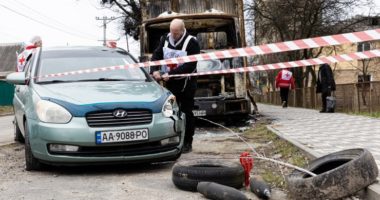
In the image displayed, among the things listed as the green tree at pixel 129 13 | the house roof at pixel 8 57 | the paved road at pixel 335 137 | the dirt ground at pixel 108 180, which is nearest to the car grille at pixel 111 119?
the dirt ground at pixel 108 180

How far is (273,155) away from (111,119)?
2.63 metres

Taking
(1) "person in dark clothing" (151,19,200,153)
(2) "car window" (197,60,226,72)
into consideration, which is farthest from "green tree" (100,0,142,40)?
(1) "person in dark clothing" (151,19,200,153)

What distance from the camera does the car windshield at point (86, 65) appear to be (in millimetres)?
6680

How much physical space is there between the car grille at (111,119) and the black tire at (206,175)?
908 mm

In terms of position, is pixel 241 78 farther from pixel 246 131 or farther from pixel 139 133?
pixel 139 133

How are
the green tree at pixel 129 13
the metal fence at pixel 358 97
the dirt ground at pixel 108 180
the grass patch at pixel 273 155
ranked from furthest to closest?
1. the green tree at pixel 129 13
2. the metal fence at pixel 358 97
3. the grass patch at pixel 273 155
4. the dirt ground at pixel 108 180

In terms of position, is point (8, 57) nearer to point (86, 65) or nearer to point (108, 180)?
point (86, 65)

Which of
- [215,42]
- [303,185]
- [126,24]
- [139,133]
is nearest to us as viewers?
[303,185]

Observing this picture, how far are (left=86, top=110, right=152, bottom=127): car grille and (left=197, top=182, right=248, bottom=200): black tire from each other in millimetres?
1342

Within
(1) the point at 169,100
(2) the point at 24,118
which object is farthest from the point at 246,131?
(2) the point at 24,118

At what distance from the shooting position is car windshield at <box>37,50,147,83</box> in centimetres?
668

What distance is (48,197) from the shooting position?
4.62m

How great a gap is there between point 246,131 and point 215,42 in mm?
3572

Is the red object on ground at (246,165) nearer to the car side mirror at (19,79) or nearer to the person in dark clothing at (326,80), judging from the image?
the car side mirror at (19,79)
